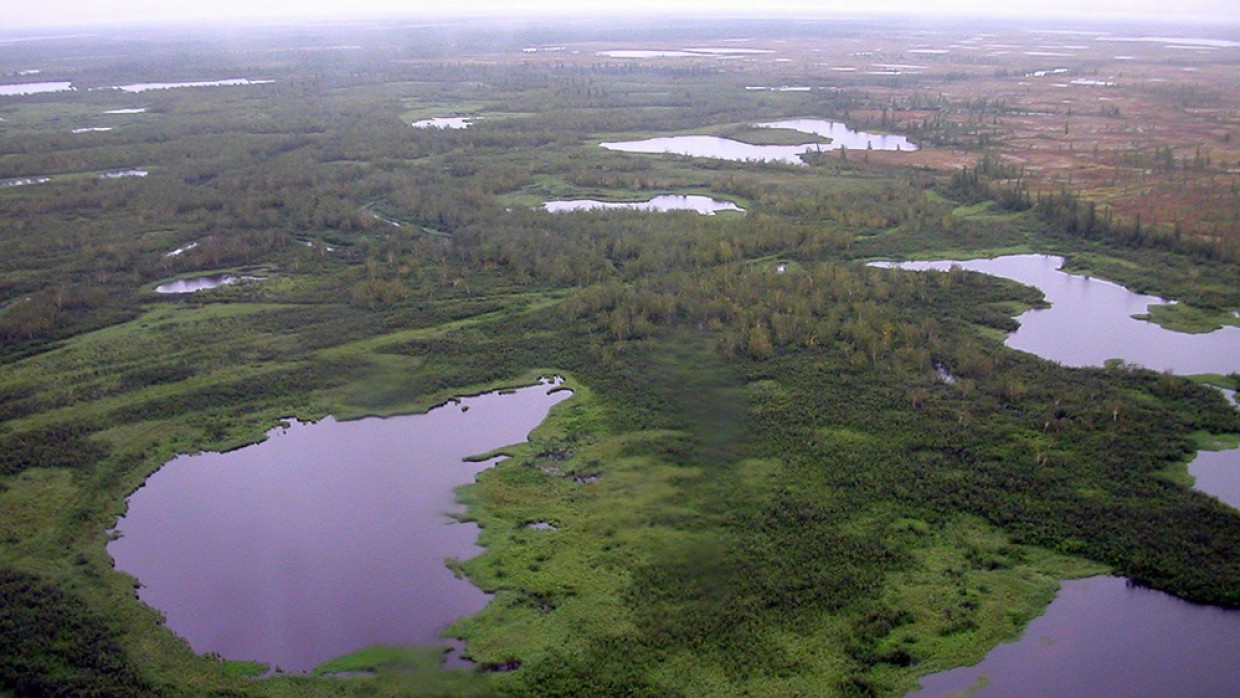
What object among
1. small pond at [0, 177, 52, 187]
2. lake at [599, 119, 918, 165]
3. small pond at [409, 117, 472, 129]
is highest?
small pond at [409, 117, 472, 129]

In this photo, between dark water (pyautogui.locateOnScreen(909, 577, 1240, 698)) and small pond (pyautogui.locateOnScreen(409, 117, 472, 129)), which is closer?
dark water (pyautogui.locateOnScreen(909, 577, 1240, 698))

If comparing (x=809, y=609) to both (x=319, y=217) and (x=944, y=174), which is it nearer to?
(x=319, y=217)

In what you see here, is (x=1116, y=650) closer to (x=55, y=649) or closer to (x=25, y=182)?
(x=55, y=649)

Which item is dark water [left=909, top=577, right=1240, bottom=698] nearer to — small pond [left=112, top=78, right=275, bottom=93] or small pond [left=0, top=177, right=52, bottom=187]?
small pond [left=0, top=177, right=52, bottom=187]

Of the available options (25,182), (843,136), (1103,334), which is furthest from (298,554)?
(843,136)

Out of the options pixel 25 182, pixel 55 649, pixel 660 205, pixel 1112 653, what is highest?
pixel 25 182

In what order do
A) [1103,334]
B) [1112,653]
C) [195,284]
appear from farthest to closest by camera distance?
[195,284] < [1103,334] < [1112,653]

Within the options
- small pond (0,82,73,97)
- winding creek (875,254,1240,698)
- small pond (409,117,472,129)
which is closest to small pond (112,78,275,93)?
small pond (0,82,73,97)
